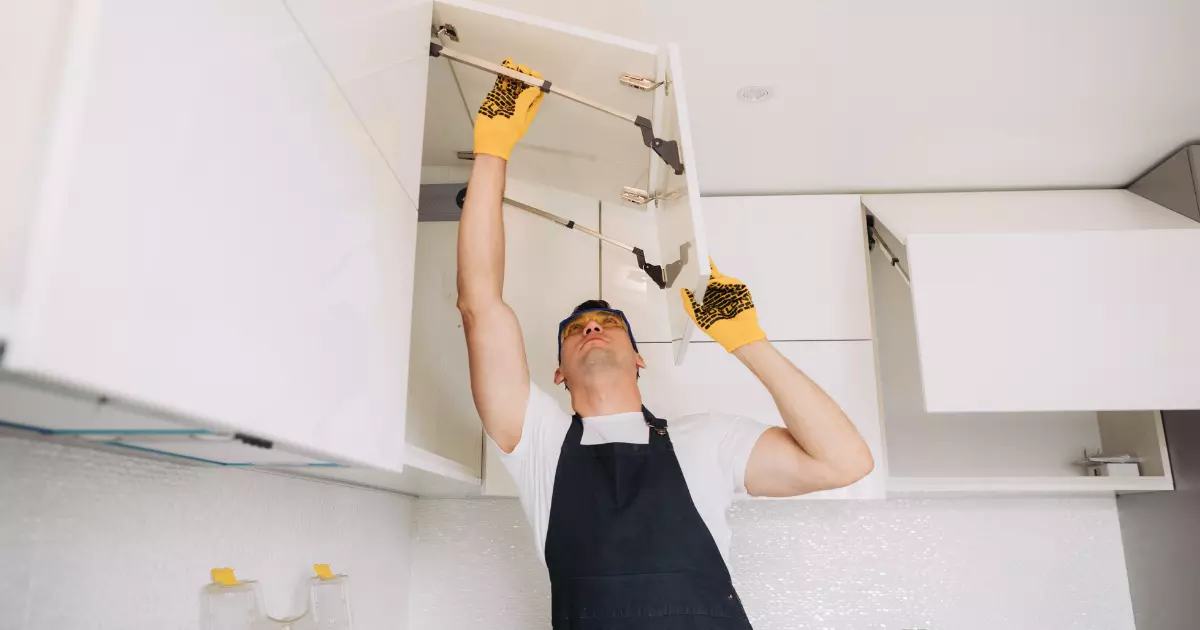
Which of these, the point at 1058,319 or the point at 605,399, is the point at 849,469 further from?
the point at 1058,319

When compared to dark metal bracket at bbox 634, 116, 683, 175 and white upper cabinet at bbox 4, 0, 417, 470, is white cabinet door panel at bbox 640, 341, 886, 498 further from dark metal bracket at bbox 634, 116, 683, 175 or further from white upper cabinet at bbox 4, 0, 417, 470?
white upper cabinet at bbox 4, 0, 417, 470

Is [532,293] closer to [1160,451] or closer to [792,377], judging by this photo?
[792,377]

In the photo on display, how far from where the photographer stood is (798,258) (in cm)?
191

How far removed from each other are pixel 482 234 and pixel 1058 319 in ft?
3.92

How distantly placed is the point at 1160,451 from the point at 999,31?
3.57ft

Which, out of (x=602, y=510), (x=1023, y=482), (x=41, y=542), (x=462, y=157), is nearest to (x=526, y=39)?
(x=462, y=157)

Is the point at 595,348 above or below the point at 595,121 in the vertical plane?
below

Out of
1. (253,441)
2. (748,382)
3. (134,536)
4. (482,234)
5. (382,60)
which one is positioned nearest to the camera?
(253,441)

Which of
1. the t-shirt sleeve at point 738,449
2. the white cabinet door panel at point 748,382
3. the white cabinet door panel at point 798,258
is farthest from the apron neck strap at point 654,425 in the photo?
the white cabinet door panel at point 798,258

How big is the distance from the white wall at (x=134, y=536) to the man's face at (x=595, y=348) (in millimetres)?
544

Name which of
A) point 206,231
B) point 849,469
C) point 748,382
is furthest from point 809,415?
point 206,231

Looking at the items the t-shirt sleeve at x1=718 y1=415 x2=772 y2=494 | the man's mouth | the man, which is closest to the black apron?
the man

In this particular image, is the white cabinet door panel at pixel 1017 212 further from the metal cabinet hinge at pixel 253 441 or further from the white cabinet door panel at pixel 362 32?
the metal cabinet hinge at pixel 253 441

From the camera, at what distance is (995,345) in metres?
1.60
